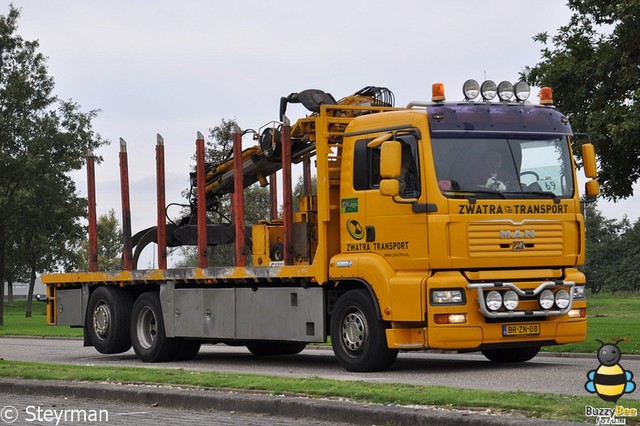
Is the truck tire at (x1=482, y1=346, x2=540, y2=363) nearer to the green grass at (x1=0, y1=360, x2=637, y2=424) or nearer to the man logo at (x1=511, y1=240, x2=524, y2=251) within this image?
the man logo at (x1=511, y1=240, x2=524, y2=251)

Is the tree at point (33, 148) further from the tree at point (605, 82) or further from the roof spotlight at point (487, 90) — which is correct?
the roof spotlight at point (487, 90)

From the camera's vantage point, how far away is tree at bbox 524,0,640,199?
986 inches

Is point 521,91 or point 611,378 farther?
point 521,91

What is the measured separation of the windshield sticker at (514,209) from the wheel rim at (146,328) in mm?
7350

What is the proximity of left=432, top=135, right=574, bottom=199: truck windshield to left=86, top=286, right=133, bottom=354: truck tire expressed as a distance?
8.01 meters

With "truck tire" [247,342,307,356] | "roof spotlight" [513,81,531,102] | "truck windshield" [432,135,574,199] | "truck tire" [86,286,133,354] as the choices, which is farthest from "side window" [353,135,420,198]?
"truck tire" [86,286,133,354]

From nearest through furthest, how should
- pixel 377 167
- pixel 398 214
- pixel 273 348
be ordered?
pixel 398 214 → pixel 377 167 → pixel 273 348

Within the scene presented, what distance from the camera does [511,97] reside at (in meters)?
17.5

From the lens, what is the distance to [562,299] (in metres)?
16.8

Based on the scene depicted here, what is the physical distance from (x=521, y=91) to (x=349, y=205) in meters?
2.86

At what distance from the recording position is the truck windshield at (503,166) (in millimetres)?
16422

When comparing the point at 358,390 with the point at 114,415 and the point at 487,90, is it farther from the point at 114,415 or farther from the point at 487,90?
the point at 487,90

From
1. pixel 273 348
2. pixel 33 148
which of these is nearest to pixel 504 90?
pixel 273 348

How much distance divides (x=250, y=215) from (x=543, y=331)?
7484 millimetres
